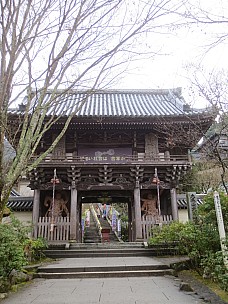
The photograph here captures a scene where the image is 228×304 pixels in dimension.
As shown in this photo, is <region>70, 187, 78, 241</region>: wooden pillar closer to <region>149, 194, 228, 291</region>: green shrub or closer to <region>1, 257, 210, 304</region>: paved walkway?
<region>1, 257, 210, 304</region>: paved walkway

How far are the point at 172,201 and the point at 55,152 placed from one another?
6.66 meters

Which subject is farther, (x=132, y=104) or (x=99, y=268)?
(x=132, y=104)

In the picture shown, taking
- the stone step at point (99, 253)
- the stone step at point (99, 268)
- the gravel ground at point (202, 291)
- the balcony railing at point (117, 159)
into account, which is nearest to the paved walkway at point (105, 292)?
the gravel ground at point (202, 291)

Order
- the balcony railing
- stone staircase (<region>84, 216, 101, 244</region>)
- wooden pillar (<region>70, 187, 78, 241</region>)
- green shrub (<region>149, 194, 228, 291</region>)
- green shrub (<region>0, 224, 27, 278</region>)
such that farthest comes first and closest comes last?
stone staircase (<region>84, 216, 101, 244</region>) < the balcony railing < wooden pillar (<region>70, 187, 78, 241</region>) < green shrub (<region>149, 194, 228, 291</region>) < green shrub (<region>0, 224, 27, 278</region>)

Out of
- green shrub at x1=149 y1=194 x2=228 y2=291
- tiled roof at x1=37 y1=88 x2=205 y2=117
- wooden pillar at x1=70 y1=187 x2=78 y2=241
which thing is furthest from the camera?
tiled roof at x1=37 y1=88 x2=205 y2=117

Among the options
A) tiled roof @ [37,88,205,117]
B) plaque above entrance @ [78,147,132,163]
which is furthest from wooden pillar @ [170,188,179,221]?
tiled roof @ [37,88,205,117]

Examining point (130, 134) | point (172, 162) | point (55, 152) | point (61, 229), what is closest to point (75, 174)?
point (55, 152)

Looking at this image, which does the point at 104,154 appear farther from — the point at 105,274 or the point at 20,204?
the point at 105,274

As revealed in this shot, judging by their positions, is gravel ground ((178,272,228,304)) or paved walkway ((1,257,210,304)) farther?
paved walkway ((1,257,210,304))

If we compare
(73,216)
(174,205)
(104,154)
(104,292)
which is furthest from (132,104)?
(104,292)

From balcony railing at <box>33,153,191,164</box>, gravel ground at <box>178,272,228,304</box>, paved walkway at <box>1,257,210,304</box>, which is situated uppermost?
balcony railing at <box>33,153,191,164</box>

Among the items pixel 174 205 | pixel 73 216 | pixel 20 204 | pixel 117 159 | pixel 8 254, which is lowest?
pixel 8 254

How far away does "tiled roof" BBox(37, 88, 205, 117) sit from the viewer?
578 inches

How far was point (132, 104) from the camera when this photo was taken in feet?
58.0
